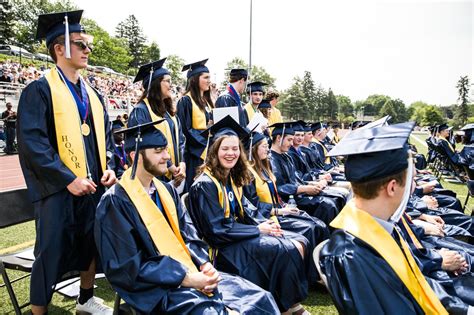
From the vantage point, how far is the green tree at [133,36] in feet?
270

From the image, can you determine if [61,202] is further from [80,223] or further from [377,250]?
[377,250]

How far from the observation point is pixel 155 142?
236cm

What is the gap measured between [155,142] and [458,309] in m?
2.02

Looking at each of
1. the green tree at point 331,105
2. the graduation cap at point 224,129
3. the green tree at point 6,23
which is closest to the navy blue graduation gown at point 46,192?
the graduation cap at point 224,129

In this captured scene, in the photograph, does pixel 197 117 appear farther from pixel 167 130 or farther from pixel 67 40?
pixel 67 40

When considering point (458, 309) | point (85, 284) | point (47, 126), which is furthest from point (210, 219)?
point (458, 309)

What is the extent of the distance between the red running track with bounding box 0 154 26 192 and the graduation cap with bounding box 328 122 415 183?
8.56 meters

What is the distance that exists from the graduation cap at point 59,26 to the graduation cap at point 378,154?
218 cm

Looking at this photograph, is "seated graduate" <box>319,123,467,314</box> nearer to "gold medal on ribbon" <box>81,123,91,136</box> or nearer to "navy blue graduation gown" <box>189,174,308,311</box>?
"navy blue graduation gown" <box>189,174,308,311</box>

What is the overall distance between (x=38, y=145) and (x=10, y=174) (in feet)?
33.8

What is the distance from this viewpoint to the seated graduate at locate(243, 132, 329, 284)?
371cm

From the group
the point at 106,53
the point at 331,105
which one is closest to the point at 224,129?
the point at 106,53

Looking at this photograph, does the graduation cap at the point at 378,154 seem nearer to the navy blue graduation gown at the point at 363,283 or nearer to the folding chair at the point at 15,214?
the navy blue graduation gown at the point at 363,283

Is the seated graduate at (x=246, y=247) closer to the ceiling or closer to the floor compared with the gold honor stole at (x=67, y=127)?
closer to the floor
